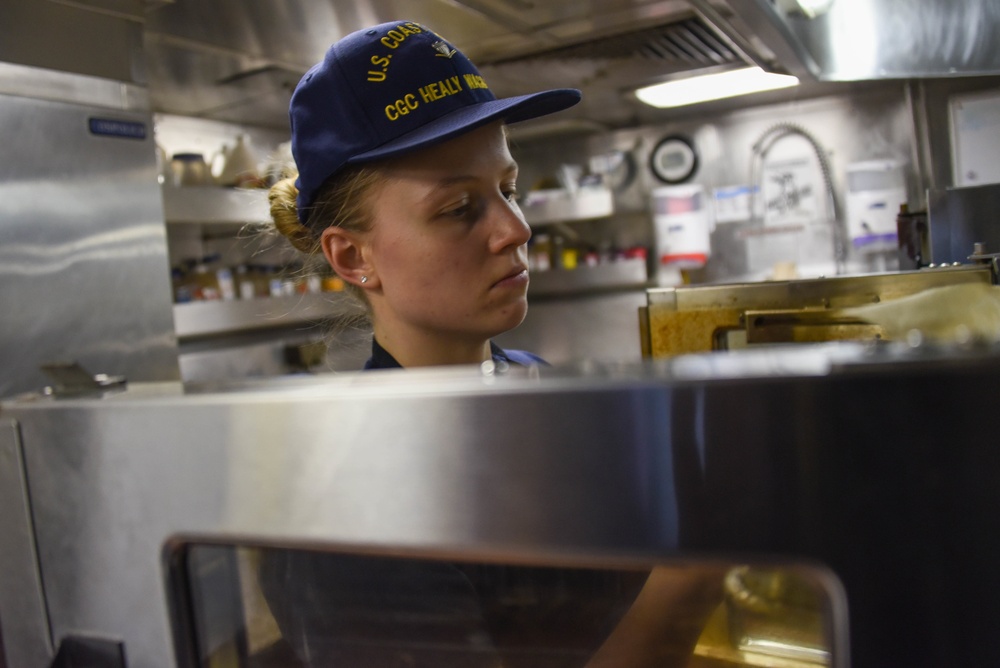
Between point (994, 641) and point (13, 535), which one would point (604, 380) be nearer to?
point (994, 641)

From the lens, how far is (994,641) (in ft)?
1.02

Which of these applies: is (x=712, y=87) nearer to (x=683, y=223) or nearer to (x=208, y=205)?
(x=683, y=223)

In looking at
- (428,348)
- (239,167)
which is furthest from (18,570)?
(239,167)

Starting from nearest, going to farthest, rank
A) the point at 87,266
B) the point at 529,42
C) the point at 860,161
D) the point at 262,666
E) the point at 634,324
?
1. the point at 262,666
2. the point at 87,266
3. the point at 529,42
4. the point at 860,161
5. the point at 634,324

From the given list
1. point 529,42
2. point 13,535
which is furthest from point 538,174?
point 13,535

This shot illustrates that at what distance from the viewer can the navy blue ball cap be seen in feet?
2.72

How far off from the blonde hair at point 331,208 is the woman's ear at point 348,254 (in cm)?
1

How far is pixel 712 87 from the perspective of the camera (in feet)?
9.61

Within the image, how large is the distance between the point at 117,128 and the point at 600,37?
1369 millimetres

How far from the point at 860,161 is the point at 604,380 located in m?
3.40

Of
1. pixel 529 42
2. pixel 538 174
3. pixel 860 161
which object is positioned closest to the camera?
pixel 529 42

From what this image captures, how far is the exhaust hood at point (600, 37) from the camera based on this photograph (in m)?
1.87

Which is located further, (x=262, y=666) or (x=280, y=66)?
(x=280, y=66)

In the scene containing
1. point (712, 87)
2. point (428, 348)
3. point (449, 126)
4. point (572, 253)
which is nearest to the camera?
point (449, 126)
